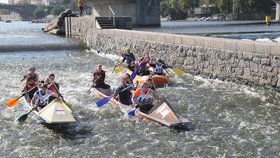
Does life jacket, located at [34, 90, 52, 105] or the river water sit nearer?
the river water

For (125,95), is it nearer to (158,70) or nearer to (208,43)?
(158,70)

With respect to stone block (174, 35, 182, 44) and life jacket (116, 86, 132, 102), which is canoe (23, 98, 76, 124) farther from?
stone block (174, 35, 182, 44)

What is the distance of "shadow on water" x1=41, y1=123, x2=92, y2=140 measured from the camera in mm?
11367

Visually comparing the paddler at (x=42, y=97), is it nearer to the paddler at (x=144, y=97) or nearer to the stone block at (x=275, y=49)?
the paddler at (x=144, y=97)

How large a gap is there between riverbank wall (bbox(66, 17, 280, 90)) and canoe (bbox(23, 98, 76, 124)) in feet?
24.8

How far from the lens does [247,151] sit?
9961 millimetres

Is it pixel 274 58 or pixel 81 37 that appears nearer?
pixel 274 58

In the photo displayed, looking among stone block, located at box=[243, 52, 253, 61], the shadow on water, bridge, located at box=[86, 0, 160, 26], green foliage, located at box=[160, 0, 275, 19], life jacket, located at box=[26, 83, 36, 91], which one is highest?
green foliage, located at box=[160, 0, 275, 19]

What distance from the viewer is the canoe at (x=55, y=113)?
11.2 m

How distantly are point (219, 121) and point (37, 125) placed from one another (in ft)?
16.7

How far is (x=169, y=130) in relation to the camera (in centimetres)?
1147

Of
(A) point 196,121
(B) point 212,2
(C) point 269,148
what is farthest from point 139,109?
(B) point 212,2

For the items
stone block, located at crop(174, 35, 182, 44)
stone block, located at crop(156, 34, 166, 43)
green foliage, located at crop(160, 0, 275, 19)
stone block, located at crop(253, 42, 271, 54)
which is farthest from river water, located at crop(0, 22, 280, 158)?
green foliage, located at crop(160, 0, 275, 19)

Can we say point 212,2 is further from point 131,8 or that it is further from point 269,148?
point 269,148
